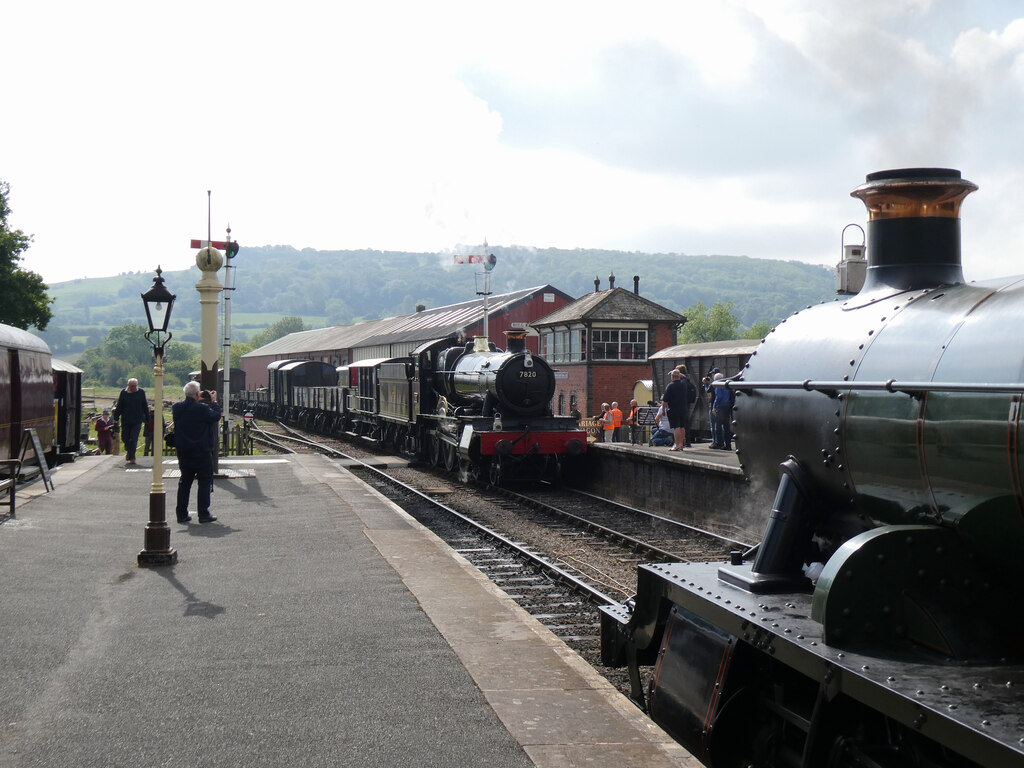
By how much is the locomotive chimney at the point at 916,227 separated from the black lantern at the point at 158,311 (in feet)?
25.4

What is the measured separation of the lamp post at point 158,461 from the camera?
30.3 feet

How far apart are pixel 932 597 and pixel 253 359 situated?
260 feet

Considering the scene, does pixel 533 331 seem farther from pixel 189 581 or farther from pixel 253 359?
pixel 253 359

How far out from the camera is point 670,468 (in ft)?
49.5

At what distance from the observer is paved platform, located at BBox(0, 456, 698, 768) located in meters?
4.57

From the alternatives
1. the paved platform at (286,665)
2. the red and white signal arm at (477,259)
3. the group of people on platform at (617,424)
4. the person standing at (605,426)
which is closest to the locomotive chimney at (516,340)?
the group of people on platform at (617,424)

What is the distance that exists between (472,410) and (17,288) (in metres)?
31.0

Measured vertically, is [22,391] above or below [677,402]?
above

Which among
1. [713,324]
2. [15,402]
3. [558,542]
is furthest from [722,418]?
[713,324]

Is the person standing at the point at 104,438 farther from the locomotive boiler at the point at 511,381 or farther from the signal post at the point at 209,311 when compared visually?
the locomotive boiler at the point at 511,381

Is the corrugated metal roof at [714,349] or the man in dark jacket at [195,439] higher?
the corrugated metal roof at [714,349]

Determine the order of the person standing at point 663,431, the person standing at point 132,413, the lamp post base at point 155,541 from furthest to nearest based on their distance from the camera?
1. the person standing at point 663,431
2. the person standing at point 132,413
3. the lamp post base at point 155,541

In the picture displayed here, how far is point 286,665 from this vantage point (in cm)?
591

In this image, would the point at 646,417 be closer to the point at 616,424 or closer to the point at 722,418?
the point at 616,424
